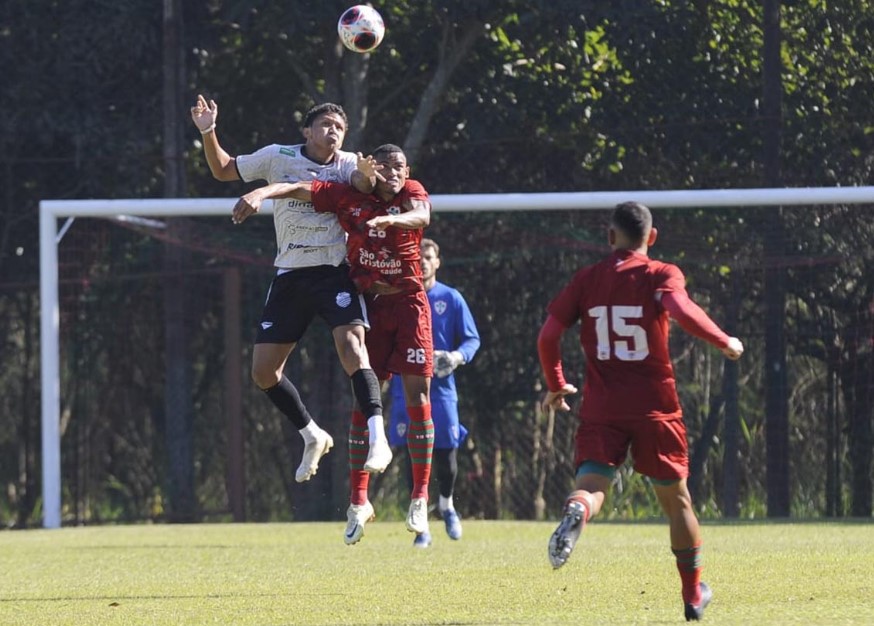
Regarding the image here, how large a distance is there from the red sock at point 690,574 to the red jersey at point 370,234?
9.18ft

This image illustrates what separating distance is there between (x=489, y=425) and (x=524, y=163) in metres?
2.91

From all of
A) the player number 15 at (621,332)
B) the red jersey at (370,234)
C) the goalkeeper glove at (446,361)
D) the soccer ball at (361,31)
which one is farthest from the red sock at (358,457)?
the player number 15 at (621,332)

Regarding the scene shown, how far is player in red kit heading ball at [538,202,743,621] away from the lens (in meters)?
6.48

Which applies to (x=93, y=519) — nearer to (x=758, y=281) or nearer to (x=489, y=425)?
(x=489, y=425)

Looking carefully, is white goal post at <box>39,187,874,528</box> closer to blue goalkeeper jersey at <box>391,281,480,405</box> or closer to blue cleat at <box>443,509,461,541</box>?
blue goalkeeper jersey at <box>391,281,480,405</box>

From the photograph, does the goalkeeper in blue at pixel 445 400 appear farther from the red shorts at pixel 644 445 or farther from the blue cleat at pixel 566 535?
the blue cleat at pixel 566 535

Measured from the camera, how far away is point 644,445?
650 cm

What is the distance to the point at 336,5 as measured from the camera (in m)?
16.4

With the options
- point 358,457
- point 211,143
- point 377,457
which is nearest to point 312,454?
point 358,457

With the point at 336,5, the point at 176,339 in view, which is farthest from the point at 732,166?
the point at 176,339

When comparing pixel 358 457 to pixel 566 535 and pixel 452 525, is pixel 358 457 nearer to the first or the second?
pixel 452 525

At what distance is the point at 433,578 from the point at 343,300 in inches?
59.4

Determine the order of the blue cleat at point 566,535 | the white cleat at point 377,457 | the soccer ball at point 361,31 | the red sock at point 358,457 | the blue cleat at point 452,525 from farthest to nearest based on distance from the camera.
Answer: the blue cleat at point 452,525 → the soccer ball at point 361,31 → the red sock at point 358,457 → the white cleat at point 377,457 → the blue cleat at point 566,535

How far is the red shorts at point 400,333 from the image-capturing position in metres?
9.02
